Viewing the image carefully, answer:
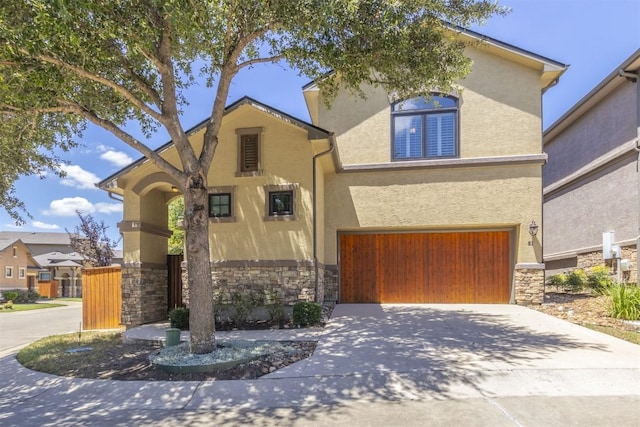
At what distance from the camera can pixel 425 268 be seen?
42.6 feet

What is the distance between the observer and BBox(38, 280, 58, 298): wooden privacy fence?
3694 centimetres

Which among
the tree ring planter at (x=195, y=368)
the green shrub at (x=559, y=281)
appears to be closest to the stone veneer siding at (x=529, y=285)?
the green shrub at (x=559, y=281)

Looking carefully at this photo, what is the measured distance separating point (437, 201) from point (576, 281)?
573 centimetres

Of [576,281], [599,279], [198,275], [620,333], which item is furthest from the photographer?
[576,281]

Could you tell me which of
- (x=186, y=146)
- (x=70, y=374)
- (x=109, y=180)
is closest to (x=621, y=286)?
(x=186, y=146)

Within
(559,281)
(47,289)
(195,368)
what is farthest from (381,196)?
(47,289)

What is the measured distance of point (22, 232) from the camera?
50.0 meters

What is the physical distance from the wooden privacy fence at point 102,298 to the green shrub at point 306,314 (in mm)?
5409

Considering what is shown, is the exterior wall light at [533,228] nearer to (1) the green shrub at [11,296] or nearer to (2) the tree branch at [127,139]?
(2) the tree branch at [127,139]

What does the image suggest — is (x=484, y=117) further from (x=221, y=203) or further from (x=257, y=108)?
(x=221, y=203)

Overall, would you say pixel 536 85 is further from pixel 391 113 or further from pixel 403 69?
pixel 403 69

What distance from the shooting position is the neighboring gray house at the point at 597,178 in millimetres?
12625

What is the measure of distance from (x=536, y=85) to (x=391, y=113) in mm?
4516

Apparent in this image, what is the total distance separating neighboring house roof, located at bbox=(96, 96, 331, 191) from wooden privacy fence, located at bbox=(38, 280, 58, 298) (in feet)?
109
